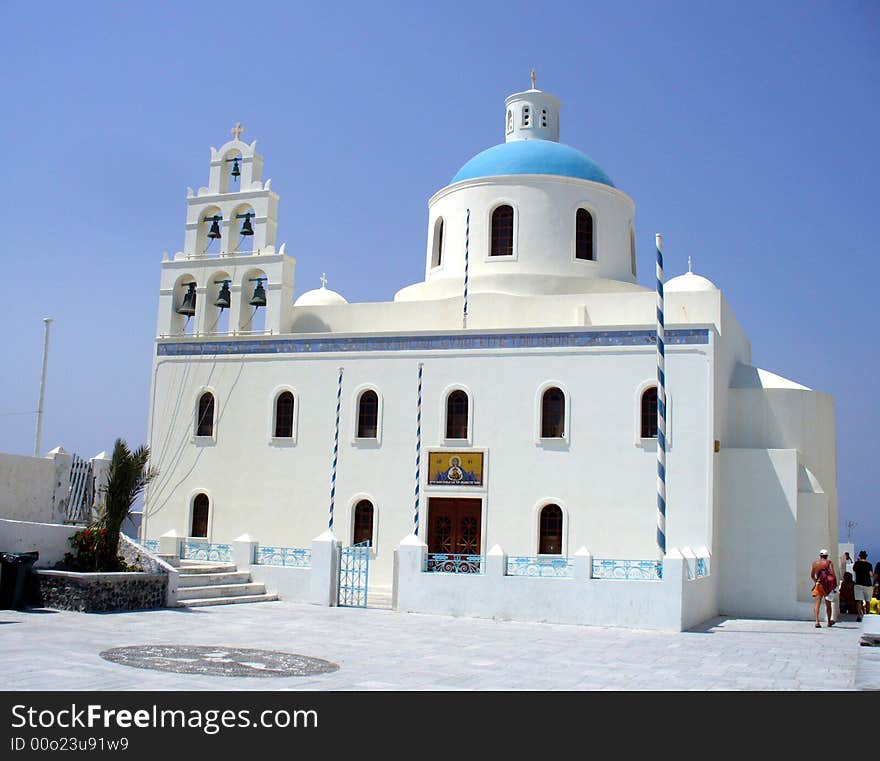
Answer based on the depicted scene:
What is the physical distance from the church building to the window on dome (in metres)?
0.03

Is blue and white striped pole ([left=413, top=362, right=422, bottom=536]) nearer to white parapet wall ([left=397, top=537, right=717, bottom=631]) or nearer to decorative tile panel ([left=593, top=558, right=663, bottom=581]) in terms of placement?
white parapet wall ([left=397, top=537, right=717, bottom=631])

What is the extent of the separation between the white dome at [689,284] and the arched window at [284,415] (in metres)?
9.04

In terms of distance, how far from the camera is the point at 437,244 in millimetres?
23109

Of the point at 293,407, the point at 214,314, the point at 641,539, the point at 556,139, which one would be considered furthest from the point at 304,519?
the point at 556,139

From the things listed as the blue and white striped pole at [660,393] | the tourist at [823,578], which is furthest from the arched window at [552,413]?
the tourist at [823,578]

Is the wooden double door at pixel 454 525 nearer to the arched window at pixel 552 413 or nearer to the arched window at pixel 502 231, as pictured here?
the arched window at pixel 552 413

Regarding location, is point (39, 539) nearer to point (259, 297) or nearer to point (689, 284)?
point (259, 297)

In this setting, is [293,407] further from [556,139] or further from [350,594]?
[556,139]

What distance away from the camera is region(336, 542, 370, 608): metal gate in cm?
1669

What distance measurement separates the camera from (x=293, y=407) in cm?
2055

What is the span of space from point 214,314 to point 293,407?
324cm

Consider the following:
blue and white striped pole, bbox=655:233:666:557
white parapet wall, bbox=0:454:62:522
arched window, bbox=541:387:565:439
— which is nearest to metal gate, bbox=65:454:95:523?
white parapet wall, bbox=0:454:62:522

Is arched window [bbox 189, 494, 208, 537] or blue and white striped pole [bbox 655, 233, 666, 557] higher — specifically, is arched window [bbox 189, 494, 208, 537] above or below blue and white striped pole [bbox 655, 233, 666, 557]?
below

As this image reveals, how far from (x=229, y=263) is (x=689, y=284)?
10.6 m
